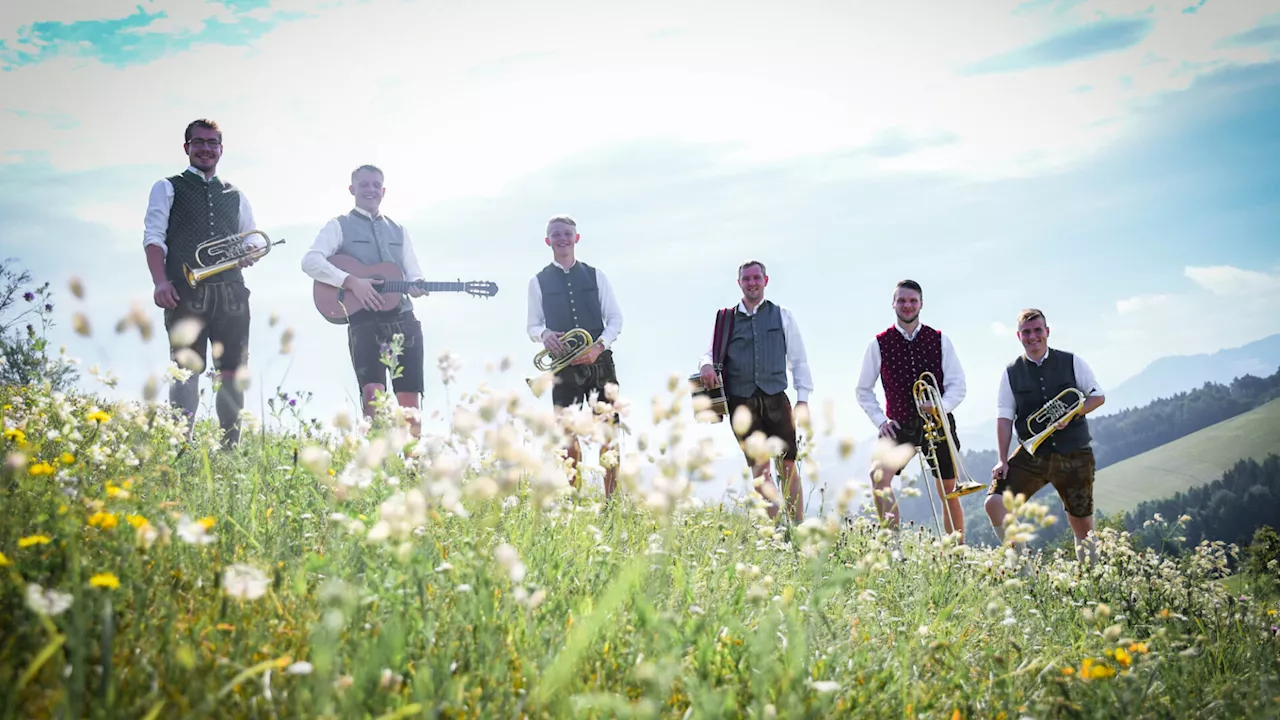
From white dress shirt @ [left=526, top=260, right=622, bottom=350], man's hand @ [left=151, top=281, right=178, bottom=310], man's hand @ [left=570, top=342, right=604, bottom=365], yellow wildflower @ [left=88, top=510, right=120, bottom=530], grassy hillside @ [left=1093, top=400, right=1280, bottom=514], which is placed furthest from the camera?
grassy hillside @ [left=1093, top=400, right=1280, bottom=514]

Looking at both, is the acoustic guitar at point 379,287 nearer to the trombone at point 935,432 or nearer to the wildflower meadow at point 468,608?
the wildflower meadow at point 468,608

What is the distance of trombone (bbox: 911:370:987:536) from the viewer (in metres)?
6.49

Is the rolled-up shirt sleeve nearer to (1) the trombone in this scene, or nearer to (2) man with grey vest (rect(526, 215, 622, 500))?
(2) man with grey vest (rect(526, 215, 622, 500))

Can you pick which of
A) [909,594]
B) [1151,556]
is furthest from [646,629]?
[1151,556]

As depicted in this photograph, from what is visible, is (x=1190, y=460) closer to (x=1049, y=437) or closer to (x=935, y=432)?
(x=1049, y=437)

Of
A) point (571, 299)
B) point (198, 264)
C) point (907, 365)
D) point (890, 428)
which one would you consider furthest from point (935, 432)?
point (198, 264)

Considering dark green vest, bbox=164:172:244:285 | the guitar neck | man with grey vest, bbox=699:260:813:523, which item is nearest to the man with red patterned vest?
man with grey vest, bbox=699:260:813:523

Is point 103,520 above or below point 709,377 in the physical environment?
below

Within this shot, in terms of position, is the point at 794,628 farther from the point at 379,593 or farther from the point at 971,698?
the point at 379,593

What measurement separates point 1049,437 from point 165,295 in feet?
25.6

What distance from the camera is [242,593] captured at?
1.88m

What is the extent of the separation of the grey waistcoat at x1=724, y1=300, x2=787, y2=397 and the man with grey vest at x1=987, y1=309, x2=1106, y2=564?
218 cm

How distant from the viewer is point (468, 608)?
94.7 inches

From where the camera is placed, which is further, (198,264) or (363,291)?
(363,291)
